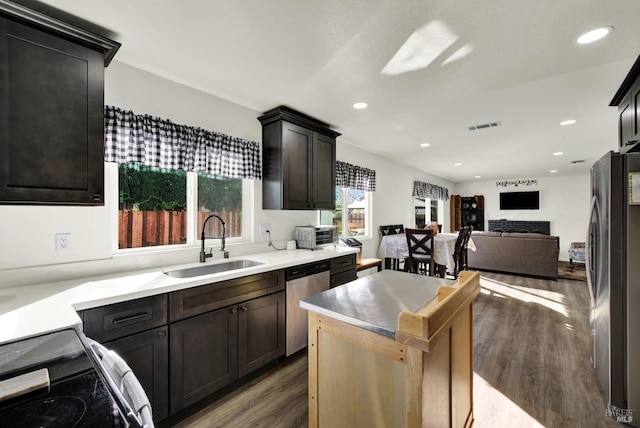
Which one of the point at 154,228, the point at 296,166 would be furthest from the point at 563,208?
the point at 154,228

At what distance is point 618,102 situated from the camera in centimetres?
260

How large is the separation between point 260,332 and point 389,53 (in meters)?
2.23

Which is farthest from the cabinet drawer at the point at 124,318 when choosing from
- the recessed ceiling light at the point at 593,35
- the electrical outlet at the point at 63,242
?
the recessed ceiling light at the point at 593,35

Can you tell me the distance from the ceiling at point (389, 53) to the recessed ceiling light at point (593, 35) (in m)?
0.04

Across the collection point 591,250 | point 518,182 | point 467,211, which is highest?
point 518,182

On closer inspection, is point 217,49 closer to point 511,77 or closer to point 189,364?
point 189,364

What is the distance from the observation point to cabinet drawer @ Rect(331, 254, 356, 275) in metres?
2.97

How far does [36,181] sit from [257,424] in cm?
187

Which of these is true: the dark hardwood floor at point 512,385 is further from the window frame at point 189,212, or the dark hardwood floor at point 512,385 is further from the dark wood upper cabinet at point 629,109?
the dark wood upper cabinet at point 629,109

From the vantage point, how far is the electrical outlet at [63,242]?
5.84 feet

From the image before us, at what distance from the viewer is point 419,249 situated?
4582 mm

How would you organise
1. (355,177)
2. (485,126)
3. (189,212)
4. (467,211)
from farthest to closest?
(467,211) → (355,177) → (485,126) → (189,212)

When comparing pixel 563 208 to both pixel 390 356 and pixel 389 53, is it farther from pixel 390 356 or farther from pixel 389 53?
pixel 390 356

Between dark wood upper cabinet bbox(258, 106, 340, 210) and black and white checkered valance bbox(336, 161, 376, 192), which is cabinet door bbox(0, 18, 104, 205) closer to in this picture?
dark wood upper cabinet bbox(258, 106, 340, 210)
